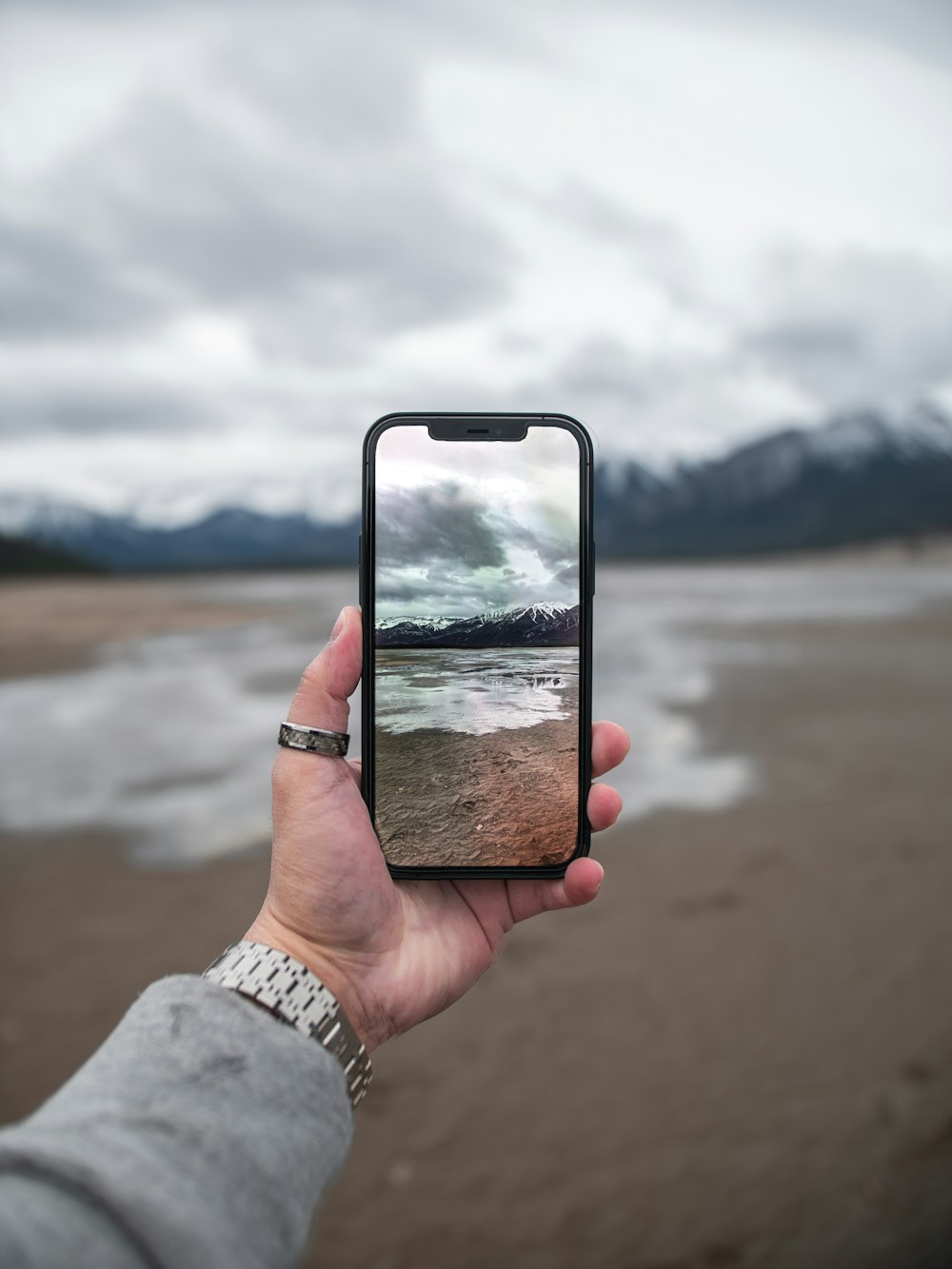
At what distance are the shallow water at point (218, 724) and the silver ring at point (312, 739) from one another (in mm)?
236

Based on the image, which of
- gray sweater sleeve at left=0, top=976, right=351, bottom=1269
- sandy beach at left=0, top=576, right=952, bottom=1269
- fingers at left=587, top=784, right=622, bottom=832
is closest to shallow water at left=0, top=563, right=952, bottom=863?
fingers at left=587, top=784, right=622, bottom=832

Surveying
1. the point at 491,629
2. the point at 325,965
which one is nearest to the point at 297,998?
the point at 325,965

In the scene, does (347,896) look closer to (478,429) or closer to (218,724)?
(478,429)

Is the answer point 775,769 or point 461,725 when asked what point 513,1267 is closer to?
point 461,725

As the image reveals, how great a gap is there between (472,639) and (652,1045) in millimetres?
4707

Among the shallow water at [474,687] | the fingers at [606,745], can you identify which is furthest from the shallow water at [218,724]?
the fingers at [606,745]

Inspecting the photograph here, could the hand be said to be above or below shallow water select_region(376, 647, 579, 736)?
below

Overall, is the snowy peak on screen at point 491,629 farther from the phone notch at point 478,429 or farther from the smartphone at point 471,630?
the phone notch at point 478,429

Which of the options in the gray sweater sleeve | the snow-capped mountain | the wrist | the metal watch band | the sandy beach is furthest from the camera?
the snow-capped mountain

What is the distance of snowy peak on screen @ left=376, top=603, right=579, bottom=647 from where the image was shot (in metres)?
2.25

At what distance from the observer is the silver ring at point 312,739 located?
2.15m

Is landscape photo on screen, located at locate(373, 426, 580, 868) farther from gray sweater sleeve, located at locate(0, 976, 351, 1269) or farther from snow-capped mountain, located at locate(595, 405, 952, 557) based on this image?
snow-capped mountain, located at locate(595, 405, 952, 557)

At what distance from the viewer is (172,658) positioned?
23.9 metres

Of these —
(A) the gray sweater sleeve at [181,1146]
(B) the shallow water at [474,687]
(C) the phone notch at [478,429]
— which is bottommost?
(A) the gray sweater sleeve at [181,1146]
